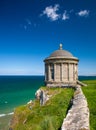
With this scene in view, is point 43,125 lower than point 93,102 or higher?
lower

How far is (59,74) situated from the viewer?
102 feet

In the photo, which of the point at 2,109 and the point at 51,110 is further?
the point at 2,109

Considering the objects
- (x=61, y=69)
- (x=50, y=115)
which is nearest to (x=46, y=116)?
(x=50, y=115)

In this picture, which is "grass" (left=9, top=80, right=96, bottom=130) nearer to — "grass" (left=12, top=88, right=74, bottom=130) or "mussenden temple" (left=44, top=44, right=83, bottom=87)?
"grass" (left=12, top=88, right=74, bottom=130)

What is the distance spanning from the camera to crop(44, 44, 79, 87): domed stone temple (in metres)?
30.7

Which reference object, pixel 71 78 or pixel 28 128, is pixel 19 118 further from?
pixel 71 78

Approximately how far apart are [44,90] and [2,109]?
2547 centimetres

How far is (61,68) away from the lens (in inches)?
1212

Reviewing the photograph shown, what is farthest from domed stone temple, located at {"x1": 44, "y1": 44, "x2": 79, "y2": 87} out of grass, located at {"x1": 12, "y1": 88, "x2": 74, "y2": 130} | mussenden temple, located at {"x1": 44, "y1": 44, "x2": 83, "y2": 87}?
grass, located at {"x1": 12, "y1": 88, "x2": 74, "y2": 130}

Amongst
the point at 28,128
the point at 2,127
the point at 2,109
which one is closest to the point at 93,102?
the point at 28,128

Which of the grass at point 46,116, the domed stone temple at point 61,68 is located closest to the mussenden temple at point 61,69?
the domed stone temple at point 61,68

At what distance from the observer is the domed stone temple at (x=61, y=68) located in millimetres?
30672

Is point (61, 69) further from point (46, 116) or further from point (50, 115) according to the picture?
point (46, 116)

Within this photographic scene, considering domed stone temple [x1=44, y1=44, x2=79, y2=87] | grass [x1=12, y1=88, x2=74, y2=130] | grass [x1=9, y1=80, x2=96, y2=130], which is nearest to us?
grass [x1=9, y1=80, x2=96, y2=130]
